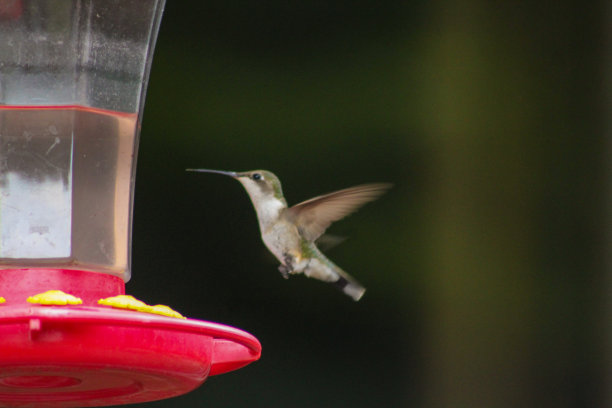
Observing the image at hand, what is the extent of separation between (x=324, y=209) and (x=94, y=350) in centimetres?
148

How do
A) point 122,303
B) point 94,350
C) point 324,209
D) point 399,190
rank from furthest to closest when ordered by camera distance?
point 399,190
point 324,209
point 122,303
point 94,350

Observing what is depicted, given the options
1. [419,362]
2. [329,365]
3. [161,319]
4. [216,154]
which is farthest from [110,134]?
[419,362]

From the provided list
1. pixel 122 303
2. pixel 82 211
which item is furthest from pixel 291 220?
pixel 122 303

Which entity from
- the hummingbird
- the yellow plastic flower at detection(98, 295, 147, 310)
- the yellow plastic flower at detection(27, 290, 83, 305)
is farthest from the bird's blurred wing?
the yellow plastic flower at detection(27, 290, 83, 305)

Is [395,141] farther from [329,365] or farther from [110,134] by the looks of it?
[110,134]

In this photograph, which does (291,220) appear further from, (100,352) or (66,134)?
(100,352)

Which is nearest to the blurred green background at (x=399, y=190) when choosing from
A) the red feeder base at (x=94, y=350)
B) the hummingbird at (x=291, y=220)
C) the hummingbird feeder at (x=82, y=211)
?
the hummingbird at (x=291, y=220)

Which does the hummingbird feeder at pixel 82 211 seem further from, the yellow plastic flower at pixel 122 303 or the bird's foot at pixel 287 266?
the bird's foot at pixel 287 266

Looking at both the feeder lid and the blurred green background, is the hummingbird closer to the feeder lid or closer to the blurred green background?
the feeder lid

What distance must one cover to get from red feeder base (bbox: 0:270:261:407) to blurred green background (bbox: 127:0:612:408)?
8.01ft

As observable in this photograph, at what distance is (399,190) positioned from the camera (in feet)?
16.2

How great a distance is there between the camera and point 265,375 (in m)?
4.55

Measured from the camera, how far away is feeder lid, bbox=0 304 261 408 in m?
1.67

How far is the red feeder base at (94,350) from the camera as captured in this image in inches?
65.9
